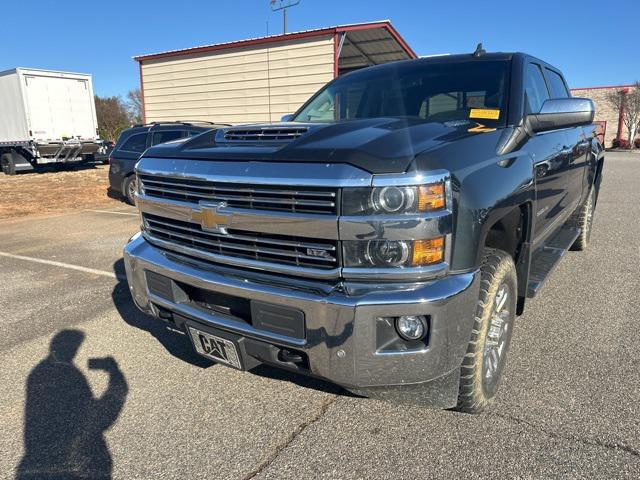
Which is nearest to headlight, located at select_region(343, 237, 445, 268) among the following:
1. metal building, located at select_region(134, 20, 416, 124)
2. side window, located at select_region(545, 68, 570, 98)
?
side window, located at select_region(545, 68, 570, 98)

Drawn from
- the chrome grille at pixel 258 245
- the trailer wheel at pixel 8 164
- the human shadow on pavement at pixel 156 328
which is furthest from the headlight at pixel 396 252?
the trailer wheel at pixel 8 164

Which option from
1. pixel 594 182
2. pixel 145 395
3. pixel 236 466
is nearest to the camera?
pixel 236 466

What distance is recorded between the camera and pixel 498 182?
2.45 meters

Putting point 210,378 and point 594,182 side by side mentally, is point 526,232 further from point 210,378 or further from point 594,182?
point 594,182

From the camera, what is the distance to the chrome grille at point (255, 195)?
6.94 ft

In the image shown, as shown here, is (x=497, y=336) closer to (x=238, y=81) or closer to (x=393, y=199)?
(x=393, y=199)

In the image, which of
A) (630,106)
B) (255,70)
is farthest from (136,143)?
(630,106)

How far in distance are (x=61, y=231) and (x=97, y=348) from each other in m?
5.43

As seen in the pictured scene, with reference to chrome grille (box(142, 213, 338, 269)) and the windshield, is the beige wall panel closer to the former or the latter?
the windshield

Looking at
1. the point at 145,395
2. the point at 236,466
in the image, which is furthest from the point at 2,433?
the point at 236,466

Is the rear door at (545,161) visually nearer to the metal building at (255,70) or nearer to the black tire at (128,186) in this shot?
the black tire at (128,186)

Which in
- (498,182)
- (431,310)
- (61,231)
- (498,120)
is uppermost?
(498,120)

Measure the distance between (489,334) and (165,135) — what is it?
9267mm

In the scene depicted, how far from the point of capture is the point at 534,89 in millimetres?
3738
